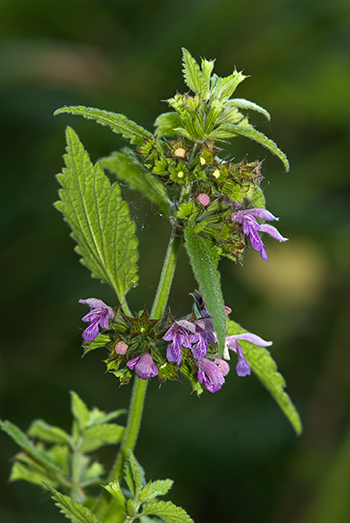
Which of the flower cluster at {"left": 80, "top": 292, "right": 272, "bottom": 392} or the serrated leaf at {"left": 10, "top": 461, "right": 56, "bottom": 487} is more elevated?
the flower cluster at {"left": 80, "top": 292, "right": 272, "bottom": 392}

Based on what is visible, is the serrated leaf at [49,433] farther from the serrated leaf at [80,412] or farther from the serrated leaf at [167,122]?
the serrated leaf at [167,122]

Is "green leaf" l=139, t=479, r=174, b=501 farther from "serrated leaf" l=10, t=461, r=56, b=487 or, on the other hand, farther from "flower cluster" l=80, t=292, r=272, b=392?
"serrated leaf" l=10, t=461, r=56, b=487

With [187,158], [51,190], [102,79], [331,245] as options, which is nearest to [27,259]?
[51,190]

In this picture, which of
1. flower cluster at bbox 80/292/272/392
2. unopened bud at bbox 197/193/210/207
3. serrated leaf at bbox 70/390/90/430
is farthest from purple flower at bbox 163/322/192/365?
serrated leaf at bbox 70/390/90/430

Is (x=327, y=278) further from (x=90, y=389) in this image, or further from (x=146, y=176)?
(x=146, y=176)

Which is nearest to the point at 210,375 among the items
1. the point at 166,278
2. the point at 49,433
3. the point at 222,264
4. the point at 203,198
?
the point at 166,278

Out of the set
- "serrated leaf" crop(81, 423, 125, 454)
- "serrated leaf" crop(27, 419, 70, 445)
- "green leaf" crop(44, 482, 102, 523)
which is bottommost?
"green leaf" crop(44, 482, 102, 523)

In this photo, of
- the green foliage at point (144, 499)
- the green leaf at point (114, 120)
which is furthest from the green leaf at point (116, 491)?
the green leaf at point (114, 120)
